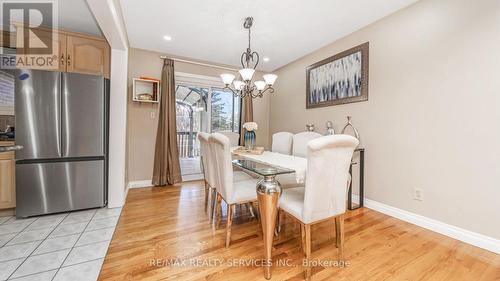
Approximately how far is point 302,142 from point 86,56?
10.4ft

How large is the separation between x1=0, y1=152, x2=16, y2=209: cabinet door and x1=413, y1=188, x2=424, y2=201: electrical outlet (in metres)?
4.46

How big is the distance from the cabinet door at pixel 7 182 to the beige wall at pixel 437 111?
4238 millimetres

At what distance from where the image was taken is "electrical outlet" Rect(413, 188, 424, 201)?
217 centimetres

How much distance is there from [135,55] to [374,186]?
4.26 meters

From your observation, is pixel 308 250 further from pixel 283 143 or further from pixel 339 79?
pixel 339 79

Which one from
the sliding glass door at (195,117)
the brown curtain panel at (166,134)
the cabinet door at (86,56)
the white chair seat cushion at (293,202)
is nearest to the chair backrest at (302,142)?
the white chair seat cushion at (293,202)

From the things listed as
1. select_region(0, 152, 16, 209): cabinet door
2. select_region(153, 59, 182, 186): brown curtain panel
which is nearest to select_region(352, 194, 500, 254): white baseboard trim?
select_region(153, 59, 182, 186): brown curtain panel

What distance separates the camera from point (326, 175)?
135 centimetres

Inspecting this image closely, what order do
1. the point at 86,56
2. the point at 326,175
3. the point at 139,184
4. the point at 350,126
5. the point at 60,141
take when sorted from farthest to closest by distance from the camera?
the point at 139,184 → the point at 350,126 → the point at 86,56 → the point at 60,141 → the point at 326,175

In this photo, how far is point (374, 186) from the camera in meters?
2.62

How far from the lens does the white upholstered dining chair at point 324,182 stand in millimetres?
1290

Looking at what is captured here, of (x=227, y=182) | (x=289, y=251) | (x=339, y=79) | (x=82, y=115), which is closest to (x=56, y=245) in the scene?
(x=82, y=115)

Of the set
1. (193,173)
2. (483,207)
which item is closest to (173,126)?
(193,173)

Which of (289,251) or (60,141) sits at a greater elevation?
(60,141)
